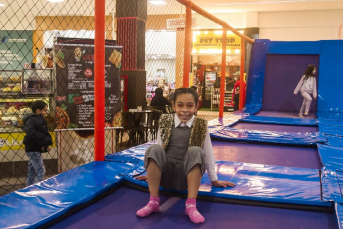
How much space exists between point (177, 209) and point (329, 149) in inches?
75.4

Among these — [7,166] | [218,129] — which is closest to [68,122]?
[7,166]

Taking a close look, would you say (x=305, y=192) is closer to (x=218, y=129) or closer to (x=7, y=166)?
(x=218, y=129)

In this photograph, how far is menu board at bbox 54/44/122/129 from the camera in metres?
3.95

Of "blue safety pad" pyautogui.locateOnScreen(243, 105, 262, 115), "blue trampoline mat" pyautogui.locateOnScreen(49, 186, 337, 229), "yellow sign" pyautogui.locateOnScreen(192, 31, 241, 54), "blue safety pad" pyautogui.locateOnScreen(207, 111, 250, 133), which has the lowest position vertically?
"blue trampoline mat" pyautogui.locateOnScreen(49, 186, 337, 229)

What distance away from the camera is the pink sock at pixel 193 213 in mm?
1584

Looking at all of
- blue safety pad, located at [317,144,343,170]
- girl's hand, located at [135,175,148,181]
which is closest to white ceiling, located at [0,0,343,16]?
blue safety pad, located at [317,144,343,170]

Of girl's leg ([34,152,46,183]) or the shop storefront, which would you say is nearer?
girl's leg ([34,152,46,183])

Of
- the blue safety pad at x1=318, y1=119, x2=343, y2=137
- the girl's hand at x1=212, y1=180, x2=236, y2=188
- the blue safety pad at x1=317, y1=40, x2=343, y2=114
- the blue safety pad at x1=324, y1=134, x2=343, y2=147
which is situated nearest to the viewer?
the girl's hand at x1=212, y1=180, x2=236, y2=188

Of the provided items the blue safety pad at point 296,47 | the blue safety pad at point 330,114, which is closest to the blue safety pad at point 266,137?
the blue safety pad at point 330,114

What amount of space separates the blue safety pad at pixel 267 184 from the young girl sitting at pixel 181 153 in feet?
0.35

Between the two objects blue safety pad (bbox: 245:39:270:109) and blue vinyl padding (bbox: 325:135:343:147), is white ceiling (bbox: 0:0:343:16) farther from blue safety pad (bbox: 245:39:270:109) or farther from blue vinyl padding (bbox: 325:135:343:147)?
blue vinyl padding (bbox: 325:135:343:147)

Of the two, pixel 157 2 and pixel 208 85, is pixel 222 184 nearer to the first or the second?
pixel 157 2

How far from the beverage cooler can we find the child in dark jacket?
1068 cm

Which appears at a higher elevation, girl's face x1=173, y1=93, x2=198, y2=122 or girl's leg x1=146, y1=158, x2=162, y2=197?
girl's face x1=173, y1=93, x2=198, y2=122
